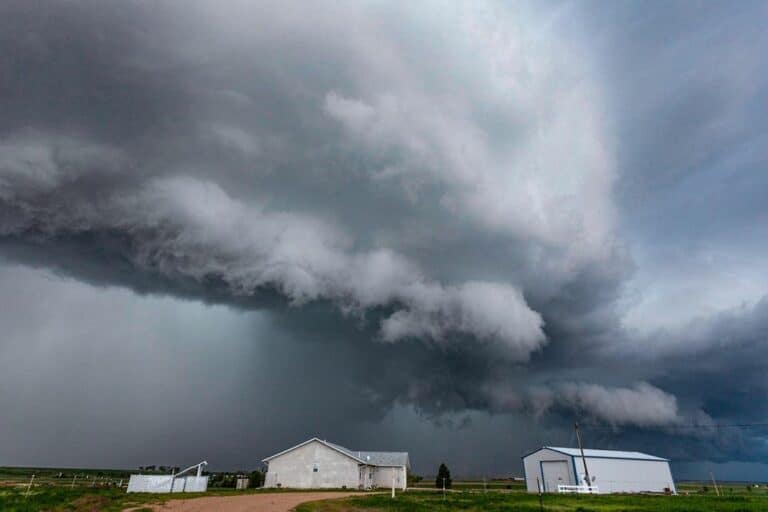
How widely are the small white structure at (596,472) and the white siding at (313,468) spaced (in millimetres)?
27772

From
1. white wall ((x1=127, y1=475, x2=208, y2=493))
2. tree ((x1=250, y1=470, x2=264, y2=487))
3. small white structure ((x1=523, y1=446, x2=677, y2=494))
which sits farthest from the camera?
tree ((x1=250, y1=470, x2=264, y2=487))

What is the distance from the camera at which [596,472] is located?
66.3 meters

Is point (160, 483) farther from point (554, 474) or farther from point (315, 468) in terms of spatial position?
point (554, 474)

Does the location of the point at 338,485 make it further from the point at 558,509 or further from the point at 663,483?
the point at 663,483

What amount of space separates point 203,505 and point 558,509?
25.3 meters

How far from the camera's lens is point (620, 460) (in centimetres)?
7169

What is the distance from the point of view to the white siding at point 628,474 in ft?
217

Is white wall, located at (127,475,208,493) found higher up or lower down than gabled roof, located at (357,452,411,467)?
lower down

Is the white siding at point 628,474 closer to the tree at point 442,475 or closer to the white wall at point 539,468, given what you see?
the white wall at point 539,468

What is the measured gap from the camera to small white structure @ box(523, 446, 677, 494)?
6594cm

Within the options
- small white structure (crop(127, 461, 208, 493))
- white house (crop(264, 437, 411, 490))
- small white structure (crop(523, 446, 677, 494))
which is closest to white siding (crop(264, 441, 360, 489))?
white house (crop(264, 437, 411, 490))

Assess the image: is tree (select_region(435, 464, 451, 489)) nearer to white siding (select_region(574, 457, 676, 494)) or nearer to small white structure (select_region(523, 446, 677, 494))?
small white structure (select_region(523, 446, 677, 494))

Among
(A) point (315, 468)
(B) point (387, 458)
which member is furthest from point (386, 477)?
(A) point (315, 468)

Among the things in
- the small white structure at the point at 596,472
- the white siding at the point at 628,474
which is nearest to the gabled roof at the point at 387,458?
the small white structure at the point at 596,472
